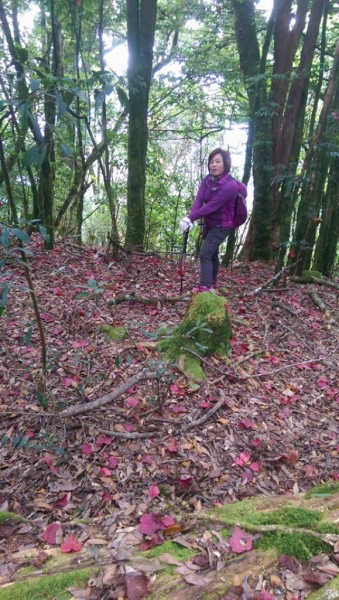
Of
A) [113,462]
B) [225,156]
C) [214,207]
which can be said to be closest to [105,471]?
[113,462]

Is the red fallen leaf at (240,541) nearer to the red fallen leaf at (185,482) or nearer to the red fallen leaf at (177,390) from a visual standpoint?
the red fallen leaf at (185,482)

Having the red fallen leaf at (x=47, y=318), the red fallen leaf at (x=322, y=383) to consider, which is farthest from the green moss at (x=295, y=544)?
the red fallen leaf at (x=47, y=318)

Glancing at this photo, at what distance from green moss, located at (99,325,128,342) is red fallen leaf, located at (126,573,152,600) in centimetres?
253

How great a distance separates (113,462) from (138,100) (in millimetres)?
7155

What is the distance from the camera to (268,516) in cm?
199

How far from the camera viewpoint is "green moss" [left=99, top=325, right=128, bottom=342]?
4.09 meters

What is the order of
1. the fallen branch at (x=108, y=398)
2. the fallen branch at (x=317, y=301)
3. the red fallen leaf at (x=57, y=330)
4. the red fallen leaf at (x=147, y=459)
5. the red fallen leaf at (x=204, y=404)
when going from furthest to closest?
the fallen branch at (x=317, y=301)
the red fallen leaf at (x=57, y=330)
the red fallen leaf at (x=204, y=404)
the fallen branch at (x=108, y=398)
the red fallen leaf at (x=147, y=459)

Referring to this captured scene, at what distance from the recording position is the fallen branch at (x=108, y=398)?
299 centimetres

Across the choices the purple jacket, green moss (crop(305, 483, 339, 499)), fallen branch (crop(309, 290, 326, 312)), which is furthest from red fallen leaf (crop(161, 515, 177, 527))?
fallen branch (crop(309, 290, 326, 312))

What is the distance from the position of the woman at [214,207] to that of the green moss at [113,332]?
4.71 ft

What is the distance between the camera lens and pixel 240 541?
1.78 m

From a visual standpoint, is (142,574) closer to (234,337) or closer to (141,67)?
(234,337)

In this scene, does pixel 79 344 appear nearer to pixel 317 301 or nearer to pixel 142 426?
pixel 142 426

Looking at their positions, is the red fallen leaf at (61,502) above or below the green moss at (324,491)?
below
